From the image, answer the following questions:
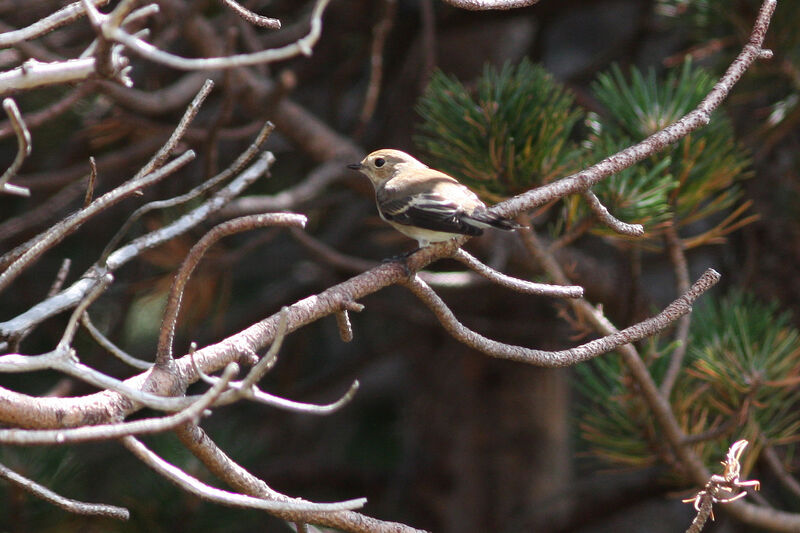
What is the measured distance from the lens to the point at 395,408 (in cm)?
422

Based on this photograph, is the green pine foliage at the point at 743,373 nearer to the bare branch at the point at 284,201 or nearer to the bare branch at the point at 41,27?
the bare branch at the point at 284,201

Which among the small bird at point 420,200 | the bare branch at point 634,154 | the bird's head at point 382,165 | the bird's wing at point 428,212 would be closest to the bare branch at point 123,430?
the bare branch at point 634,154

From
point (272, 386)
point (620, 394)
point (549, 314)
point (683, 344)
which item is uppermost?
point (683, 344)

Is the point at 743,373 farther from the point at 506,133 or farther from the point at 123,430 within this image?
the point at 123,430

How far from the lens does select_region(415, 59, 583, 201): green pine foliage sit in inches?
70.0

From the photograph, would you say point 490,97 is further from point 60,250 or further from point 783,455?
point 60,250

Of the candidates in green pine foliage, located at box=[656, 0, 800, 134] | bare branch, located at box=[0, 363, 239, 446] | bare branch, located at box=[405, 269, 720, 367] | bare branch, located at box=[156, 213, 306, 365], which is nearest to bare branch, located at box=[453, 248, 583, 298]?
bare branch, located at box=[405, 269, 720, 367]

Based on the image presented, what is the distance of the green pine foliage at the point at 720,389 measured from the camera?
1.78 metres

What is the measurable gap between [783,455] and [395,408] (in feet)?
7.34

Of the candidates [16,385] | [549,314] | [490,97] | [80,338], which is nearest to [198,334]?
[80,338]

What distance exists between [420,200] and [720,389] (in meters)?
0.85

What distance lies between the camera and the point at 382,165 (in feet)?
7.93

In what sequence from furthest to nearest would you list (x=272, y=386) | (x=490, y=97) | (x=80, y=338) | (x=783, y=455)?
(x=272, y=386), (x=80, y=338), (x=783, y=455), (x=490, y=97)

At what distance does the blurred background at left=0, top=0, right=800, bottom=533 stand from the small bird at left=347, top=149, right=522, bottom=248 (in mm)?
77
